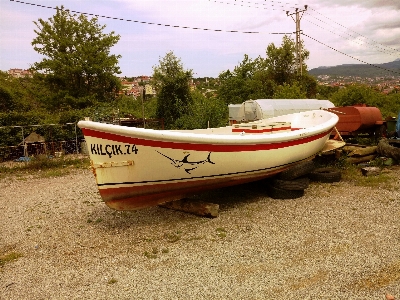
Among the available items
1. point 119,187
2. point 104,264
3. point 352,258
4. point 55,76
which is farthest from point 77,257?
point 55,76

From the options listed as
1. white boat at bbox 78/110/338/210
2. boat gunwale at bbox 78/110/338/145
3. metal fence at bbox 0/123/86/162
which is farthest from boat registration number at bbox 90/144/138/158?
metal fence at bbox 0/123/86/162

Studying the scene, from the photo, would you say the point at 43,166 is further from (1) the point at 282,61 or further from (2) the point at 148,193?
(1) the point at 282,61

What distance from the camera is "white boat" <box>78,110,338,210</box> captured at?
4773 millimetres

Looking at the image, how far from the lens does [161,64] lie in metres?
21.5

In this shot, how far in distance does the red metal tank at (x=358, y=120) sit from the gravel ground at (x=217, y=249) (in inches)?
175

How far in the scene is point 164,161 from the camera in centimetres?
498

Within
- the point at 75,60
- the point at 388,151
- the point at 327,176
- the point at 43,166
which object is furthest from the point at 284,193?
the point at 75,60

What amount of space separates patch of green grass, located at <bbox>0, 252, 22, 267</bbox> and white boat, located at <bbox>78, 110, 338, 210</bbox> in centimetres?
144

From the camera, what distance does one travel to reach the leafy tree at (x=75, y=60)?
1986 centimetres

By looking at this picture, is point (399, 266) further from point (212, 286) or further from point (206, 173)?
point (206, 173)

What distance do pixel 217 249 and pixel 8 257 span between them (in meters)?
2.95

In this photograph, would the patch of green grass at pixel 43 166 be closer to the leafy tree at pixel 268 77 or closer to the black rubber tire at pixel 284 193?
the black rubber tire at pixel 284 193

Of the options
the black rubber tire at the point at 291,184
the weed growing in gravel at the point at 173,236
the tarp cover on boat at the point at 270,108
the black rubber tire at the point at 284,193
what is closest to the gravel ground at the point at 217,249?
the weed growing in gravel at the point at 173,236

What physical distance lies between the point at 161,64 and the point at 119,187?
58.3 ft
